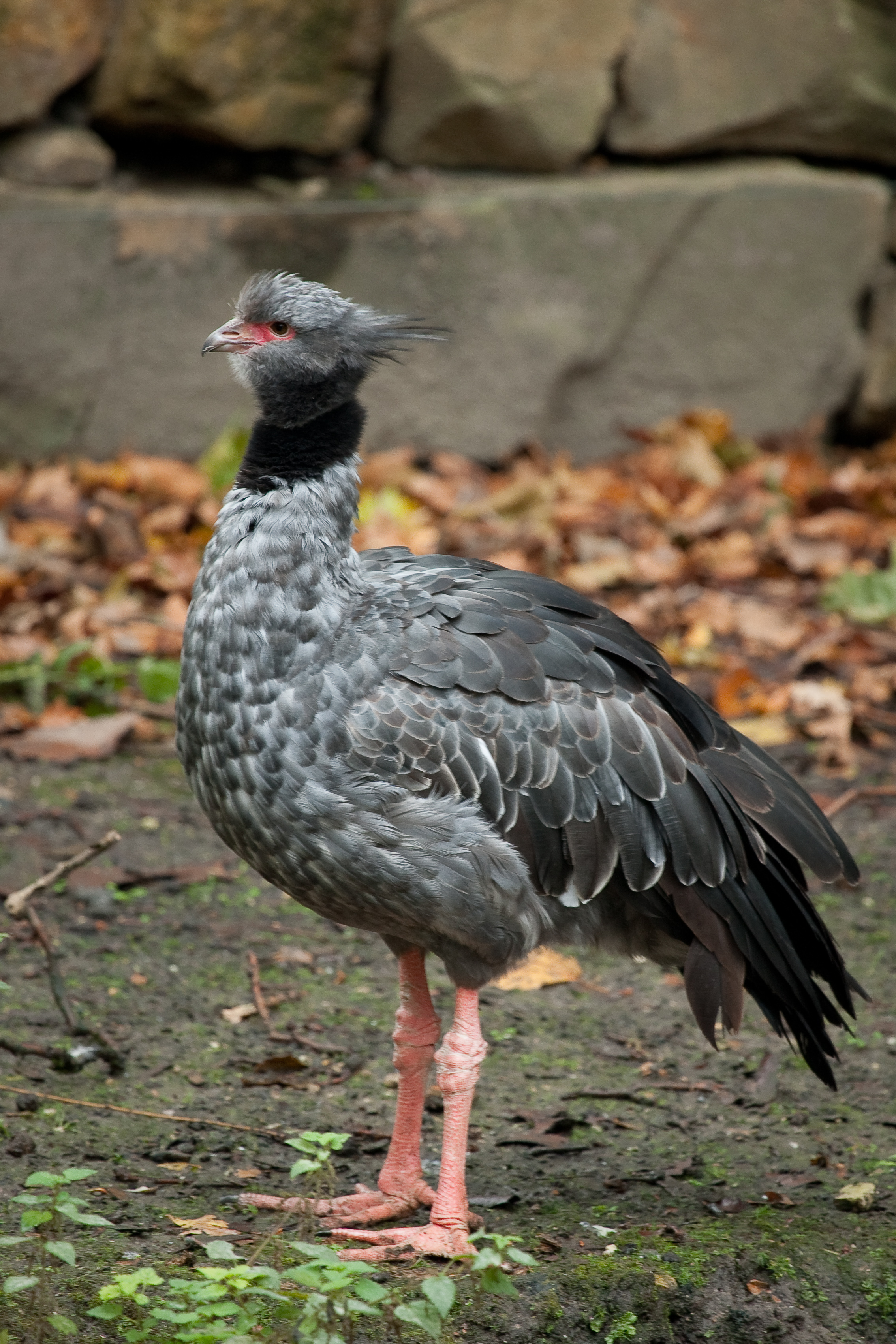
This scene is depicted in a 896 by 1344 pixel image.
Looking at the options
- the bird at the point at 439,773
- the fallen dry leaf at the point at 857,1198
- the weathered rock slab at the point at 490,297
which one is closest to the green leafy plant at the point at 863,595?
the weathered rock slab at the point at 490,297

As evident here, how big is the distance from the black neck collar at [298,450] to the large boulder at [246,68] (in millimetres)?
4032

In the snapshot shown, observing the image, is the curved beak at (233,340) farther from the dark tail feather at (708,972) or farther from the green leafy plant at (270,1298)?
the green leafy plant at (270,1298)

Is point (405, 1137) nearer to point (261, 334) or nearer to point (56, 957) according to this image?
point (56, 957)

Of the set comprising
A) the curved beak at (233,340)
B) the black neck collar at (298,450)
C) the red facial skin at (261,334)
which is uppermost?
the red facial skin at (261,334)

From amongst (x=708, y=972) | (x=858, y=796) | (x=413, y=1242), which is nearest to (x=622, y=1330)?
(x=413, y=1242)

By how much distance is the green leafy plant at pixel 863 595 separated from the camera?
646 cm

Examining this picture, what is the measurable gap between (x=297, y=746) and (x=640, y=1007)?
1661 mm

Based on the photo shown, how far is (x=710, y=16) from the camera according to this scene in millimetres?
7309

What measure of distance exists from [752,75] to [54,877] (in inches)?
228

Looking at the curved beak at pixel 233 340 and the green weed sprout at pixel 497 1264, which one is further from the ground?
the curved beak at pixel 233 340

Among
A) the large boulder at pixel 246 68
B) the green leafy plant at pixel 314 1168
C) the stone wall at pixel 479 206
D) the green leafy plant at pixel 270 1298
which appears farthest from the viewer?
the stone wall at pixel 479 206

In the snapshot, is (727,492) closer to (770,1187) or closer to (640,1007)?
(640,1007)

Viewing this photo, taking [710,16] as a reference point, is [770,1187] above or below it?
below

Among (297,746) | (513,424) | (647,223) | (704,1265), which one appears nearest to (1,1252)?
(297,746)
